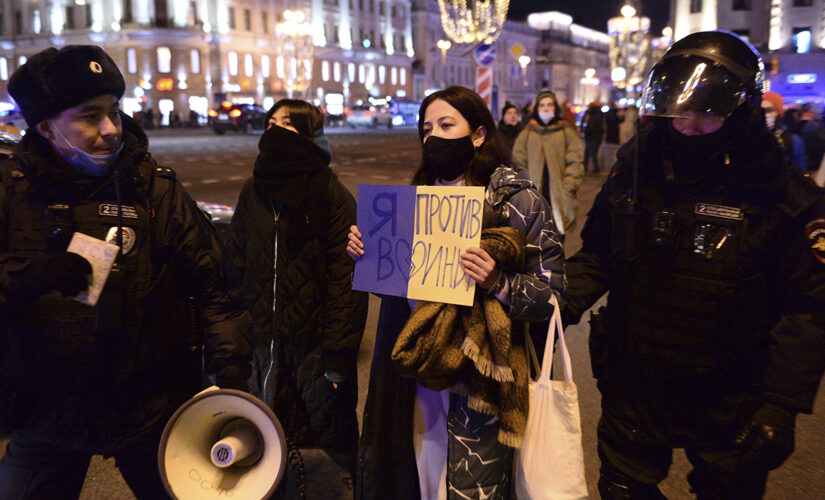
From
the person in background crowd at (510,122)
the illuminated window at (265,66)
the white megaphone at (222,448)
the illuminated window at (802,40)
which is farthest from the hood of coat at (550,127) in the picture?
the illuminated window at (265,66)

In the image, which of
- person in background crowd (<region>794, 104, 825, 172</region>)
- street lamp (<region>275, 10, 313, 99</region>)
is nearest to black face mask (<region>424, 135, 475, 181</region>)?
person in background crowd (<region>794, 104, 825, 172</region>)

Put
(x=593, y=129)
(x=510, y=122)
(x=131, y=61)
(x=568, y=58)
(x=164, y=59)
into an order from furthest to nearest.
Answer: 1. (x=568, y=58)
2. (x=131, y=61)
3. (x=164, y=59)
4. (x=593, y=129)
5. (x=510, y=122)

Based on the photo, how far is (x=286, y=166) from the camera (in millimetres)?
3170

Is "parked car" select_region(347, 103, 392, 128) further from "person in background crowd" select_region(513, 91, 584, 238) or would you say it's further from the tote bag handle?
the tote bag handle

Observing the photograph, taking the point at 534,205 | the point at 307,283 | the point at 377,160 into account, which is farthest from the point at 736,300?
the point at 377,160

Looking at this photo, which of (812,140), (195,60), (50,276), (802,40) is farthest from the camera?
(195,60)

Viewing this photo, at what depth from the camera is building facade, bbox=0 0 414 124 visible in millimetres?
63281

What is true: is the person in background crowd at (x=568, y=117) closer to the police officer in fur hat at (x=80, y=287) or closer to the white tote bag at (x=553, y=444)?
the white tote bag at (x=553, y=444)

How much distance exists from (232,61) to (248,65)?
2580 millimetres

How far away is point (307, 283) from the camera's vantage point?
125 inches

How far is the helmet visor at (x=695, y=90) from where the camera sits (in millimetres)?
2297

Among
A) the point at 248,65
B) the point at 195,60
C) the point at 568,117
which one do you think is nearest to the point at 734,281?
the point at 568,117

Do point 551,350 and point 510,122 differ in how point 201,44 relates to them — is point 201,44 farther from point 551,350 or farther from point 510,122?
point 551,350

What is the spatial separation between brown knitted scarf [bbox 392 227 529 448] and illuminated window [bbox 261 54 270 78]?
2922 inches
